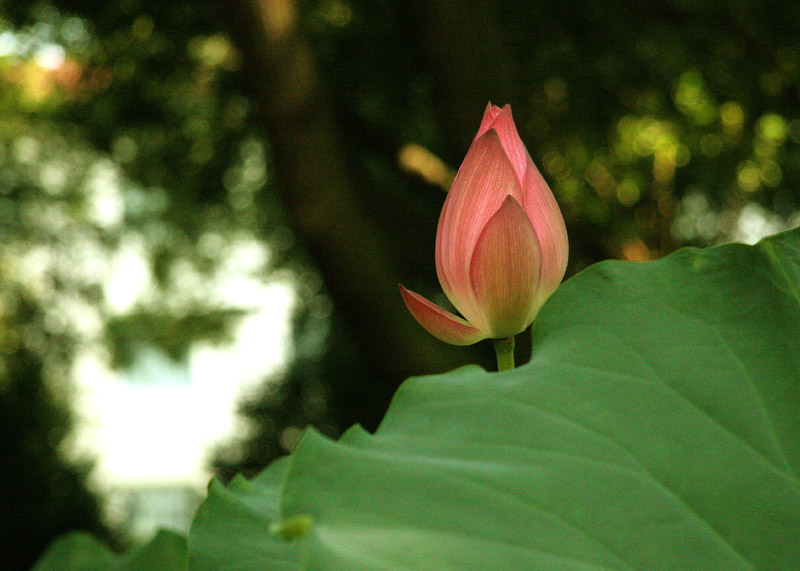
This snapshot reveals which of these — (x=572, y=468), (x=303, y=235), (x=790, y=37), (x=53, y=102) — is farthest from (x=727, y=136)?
(x=572, y=468)

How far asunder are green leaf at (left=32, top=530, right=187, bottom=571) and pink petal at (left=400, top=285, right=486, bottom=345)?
1.22 feet

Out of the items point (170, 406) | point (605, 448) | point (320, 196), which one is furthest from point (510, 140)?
point (170, 406)

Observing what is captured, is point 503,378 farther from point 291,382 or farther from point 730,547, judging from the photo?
point 291,382

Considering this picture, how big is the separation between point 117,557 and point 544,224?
74cm

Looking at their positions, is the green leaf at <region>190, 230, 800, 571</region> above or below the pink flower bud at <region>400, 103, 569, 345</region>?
below

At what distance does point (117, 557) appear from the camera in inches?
38.7

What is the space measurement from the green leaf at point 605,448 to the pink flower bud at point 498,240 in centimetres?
3

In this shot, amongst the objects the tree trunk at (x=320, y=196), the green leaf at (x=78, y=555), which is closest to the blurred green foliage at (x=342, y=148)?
the tree trunk at (x=320, y=196)

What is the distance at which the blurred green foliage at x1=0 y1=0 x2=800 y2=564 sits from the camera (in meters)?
2.92

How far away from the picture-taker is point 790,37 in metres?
2.93

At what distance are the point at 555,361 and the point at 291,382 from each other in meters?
4.06

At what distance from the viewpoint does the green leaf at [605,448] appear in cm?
35

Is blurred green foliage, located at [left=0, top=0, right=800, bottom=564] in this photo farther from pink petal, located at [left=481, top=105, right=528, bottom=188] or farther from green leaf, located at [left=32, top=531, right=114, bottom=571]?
pink petal, located at [left=481, top=105, right=528, bottom=188]

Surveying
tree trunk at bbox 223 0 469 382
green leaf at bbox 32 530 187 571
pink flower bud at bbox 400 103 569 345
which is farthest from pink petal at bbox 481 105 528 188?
tree trunk at bbox 223 0 469 382
